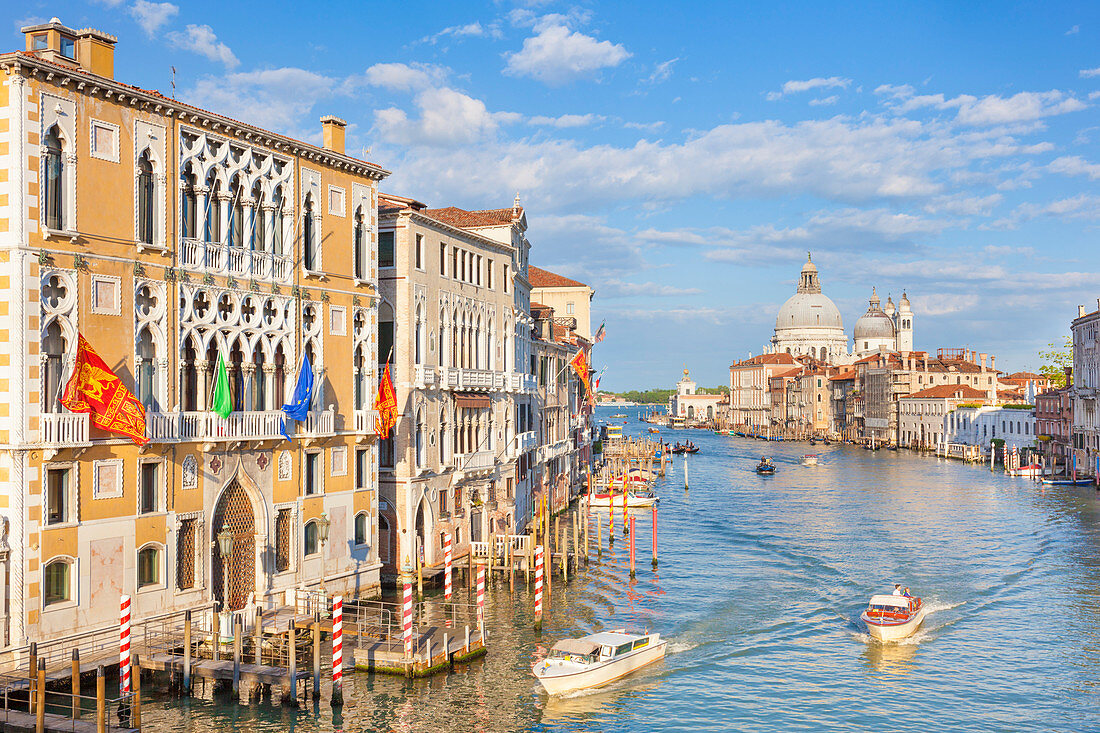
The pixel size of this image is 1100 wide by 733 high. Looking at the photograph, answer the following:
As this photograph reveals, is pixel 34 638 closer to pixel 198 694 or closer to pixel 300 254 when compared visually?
pixel 198 694

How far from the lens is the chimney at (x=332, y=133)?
27562 millimetres

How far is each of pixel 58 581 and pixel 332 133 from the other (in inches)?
542

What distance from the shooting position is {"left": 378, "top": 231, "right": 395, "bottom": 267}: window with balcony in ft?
101

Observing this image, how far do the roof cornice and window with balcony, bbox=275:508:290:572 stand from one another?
898 centimetres

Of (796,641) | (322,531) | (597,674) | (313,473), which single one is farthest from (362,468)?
(796,641)

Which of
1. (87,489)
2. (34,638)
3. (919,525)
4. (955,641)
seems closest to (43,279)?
(87,489)

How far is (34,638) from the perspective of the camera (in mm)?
18859

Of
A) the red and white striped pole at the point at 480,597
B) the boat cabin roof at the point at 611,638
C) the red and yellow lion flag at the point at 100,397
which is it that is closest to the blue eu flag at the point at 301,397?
the red and yellow lion flag at the point at 100,397

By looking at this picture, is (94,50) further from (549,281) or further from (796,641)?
(549,281)

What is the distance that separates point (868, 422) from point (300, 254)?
12718cm

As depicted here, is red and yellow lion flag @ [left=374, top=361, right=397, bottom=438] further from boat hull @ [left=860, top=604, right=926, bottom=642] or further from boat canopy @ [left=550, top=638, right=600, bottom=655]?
boat hull @ [left=860, top=604, right=926, bottom=642]

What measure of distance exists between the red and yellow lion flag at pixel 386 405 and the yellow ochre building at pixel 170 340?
17.2 inches

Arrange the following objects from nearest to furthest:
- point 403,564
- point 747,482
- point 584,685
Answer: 1. point 584,685
2. point 403,564
3. point 747,482

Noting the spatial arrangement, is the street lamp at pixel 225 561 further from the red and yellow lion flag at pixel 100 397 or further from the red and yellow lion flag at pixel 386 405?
the red and yellow lion flag at pixel 386 405
